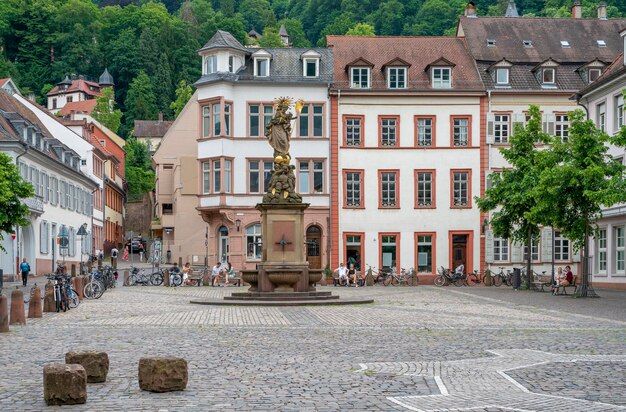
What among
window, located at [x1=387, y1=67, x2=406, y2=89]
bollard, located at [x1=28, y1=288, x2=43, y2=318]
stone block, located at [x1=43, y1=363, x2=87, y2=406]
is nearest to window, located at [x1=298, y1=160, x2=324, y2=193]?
window, located at [x1=387, y1=67, x2=406, y2=89]

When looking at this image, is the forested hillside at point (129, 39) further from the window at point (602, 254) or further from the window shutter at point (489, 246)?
the window at point (602, 254)

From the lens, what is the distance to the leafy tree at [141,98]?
13300 centimetres

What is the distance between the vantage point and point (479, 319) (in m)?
24.3

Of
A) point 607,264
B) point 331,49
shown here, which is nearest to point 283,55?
point 331,49

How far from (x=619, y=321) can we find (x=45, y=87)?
128321 mm

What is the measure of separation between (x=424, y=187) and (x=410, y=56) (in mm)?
7759

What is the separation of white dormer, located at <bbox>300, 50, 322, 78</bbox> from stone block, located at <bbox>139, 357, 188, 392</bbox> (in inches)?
1807

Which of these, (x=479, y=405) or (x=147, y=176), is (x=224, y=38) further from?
(x=147, y=176)

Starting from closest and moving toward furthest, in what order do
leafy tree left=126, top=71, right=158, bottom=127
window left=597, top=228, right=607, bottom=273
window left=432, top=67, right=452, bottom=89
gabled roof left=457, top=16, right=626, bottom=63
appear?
window left=597, top=228, right=607, bottom=273 < window left=432, top=67, right=452, bottom=89 < gabled roof left=457, top=16, right=626, bottom=63 < leafy tree left=126, top=71, right=158, bottom=127

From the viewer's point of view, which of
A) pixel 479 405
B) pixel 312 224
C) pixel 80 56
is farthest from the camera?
pixel 80 56

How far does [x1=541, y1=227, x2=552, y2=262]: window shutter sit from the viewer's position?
5569cm

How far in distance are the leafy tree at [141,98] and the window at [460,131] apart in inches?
3234

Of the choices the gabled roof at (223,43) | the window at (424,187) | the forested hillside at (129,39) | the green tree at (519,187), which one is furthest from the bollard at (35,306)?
the forested hillside at (129,39)

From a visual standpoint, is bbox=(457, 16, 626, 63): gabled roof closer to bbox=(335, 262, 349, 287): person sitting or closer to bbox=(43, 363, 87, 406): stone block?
bbox=(335, 262, 349, 287): person sitting
